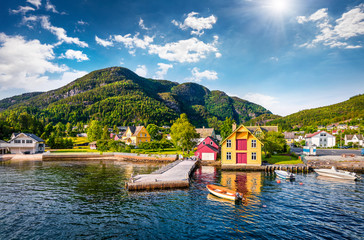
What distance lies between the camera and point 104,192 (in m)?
29.2

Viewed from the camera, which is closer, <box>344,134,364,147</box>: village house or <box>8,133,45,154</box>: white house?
<box>8,133,45,154</box>: white house

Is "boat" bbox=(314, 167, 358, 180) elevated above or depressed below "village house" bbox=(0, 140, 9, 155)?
below

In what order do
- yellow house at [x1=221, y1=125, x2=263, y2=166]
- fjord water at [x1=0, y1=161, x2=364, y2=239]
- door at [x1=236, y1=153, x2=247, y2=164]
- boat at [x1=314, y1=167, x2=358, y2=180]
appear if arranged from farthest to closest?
door at [x1=236, y1=153, x2=247, y2=164]
yellow house at [x1=221, y1=125, x2=263, y2=166]
boat at [x1=314, y1=167, x2=358, y2=180]
fjord water at [x1=0, y1=161, x2=364, y2=239]

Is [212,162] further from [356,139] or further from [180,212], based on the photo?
[356,139]

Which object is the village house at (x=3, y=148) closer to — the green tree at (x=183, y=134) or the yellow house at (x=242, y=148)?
the green tree at (x=183, y=134)

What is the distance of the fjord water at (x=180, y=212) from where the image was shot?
17.4 metres

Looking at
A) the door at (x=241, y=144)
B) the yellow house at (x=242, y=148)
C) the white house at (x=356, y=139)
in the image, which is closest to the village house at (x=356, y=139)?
the white house at (x=356, y=139)

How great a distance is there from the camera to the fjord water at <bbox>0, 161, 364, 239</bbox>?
17441 millimetres

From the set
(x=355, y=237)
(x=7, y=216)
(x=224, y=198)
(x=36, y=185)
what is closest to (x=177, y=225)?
(x=224, y=198)

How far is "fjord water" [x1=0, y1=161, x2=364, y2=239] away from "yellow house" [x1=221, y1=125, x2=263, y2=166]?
15.2 meters

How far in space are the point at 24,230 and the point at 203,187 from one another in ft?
75.5

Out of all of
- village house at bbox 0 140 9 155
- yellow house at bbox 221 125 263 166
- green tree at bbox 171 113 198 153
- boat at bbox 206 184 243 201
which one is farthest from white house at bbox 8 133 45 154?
boat at bbox 206 184 243 201

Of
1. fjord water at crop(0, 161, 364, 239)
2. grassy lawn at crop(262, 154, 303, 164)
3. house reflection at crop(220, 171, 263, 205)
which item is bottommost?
house reflection at crop(220, 171, 263, 205)

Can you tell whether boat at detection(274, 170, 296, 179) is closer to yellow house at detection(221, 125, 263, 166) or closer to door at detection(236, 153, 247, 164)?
yellow house at detection(221, 125, 263, 166)
